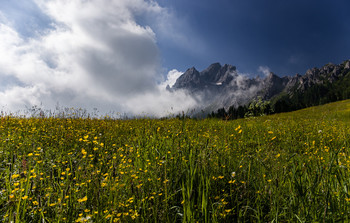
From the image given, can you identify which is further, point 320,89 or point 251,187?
point 320,89

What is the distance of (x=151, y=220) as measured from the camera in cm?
200

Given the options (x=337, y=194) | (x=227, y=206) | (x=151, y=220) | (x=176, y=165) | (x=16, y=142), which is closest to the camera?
(x=151, y=220)

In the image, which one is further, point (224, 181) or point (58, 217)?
point (224, 181)

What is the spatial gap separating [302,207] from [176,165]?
168 centimetres

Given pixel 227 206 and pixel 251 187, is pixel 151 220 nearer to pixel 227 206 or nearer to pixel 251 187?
pixel 227 206

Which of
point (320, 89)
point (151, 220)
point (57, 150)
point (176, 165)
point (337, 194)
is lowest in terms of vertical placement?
point (151, 220)

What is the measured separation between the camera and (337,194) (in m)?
2.19

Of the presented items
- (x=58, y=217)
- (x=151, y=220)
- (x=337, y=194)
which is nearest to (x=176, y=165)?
(x=151, y=220)

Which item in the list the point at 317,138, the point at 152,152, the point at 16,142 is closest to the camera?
the point at 152,152

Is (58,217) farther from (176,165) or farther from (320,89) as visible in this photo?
(320,89)

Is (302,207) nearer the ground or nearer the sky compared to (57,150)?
nearer the ground

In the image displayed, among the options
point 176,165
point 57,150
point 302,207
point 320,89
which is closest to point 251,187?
point 302,207

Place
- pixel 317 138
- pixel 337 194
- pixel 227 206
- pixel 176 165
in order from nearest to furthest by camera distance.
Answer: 1. pixel 337 194
2. pixel 227 206
3. pixel 176 165
4. pixel 317 138

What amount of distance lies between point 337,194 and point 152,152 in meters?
2.81
